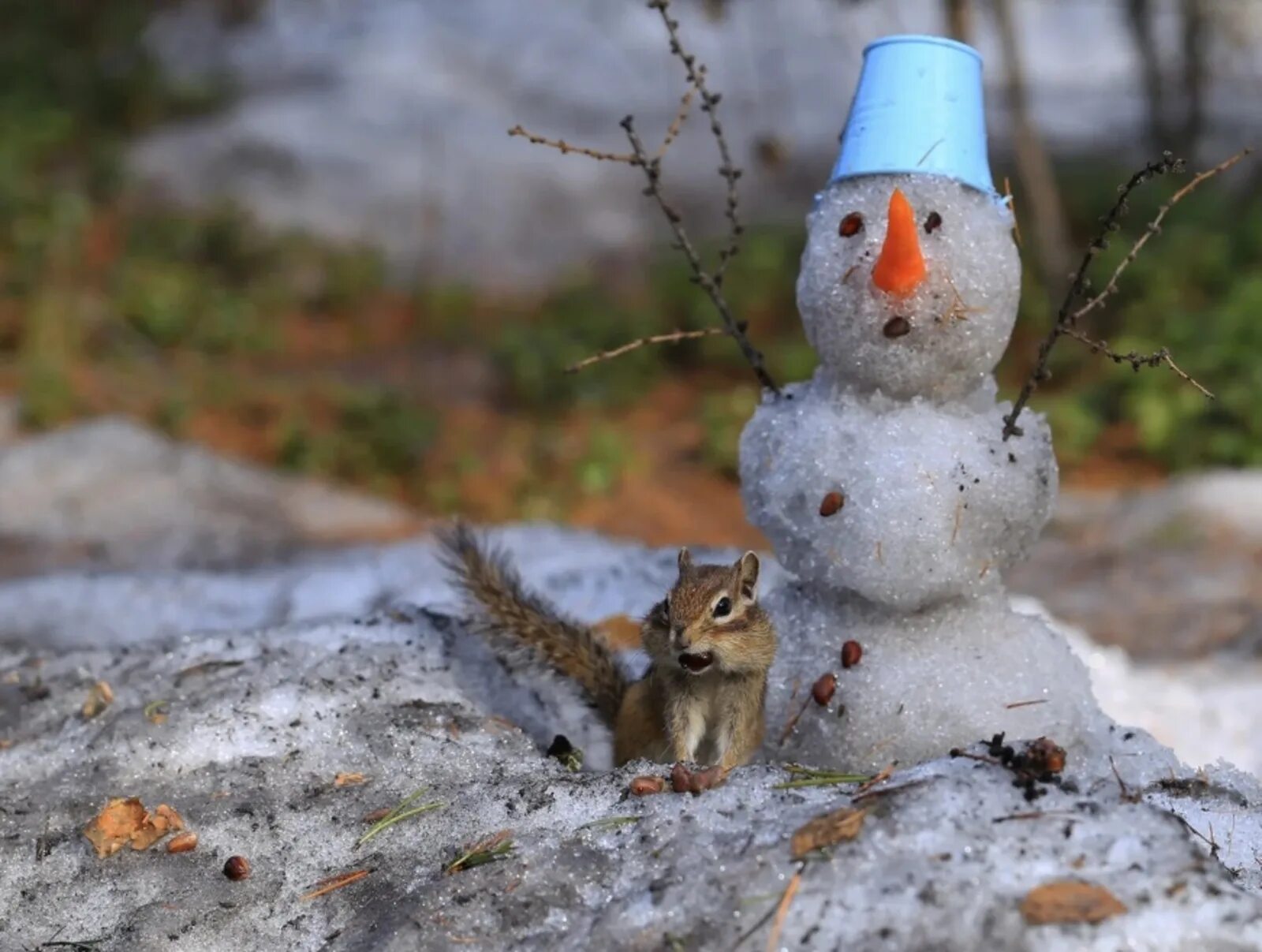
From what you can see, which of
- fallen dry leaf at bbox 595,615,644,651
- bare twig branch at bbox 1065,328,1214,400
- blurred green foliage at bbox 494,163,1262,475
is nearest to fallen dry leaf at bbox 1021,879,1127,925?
bare twig branch at bbox 1065,328,1214,400

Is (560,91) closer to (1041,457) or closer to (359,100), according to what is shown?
(359,100)

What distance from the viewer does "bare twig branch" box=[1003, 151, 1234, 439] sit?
7.49ft

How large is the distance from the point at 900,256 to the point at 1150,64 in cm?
888

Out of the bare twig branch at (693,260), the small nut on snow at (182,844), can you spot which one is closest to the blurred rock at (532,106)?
the bare twig branch at (693,260)

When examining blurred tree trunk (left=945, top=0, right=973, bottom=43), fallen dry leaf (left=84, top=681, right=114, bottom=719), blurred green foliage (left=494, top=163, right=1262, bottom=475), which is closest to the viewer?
fallen dry leaf (left=84, top=681, right=114, bottom=719)

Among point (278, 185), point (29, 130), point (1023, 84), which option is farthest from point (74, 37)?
point (1023, 84)

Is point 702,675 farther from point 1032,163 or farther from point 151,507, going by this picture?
point 1032,163

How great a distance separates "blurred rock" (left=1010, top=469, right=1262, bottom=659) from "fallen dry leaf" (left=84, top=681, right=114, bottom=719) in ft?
11.3

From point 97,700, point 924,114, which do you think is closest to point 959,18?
point 924,114

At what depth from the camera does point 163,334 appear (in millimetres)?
8906

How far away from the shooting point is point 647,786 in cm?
220

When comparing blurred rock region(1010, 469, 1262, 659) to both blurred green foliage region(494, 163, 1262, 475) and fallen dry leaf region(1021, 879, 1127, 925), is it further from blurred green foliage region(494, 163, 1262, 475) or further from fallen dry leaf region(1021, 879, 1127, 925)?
fallen dry leaf region(1021, 879, 1127, 925)

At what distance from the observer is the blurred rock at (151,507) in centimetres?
574

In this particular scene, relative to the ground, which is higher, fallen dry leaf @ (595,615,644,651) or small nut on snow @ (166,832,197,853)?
fallen dry leaf @ (595,615,644,651)
